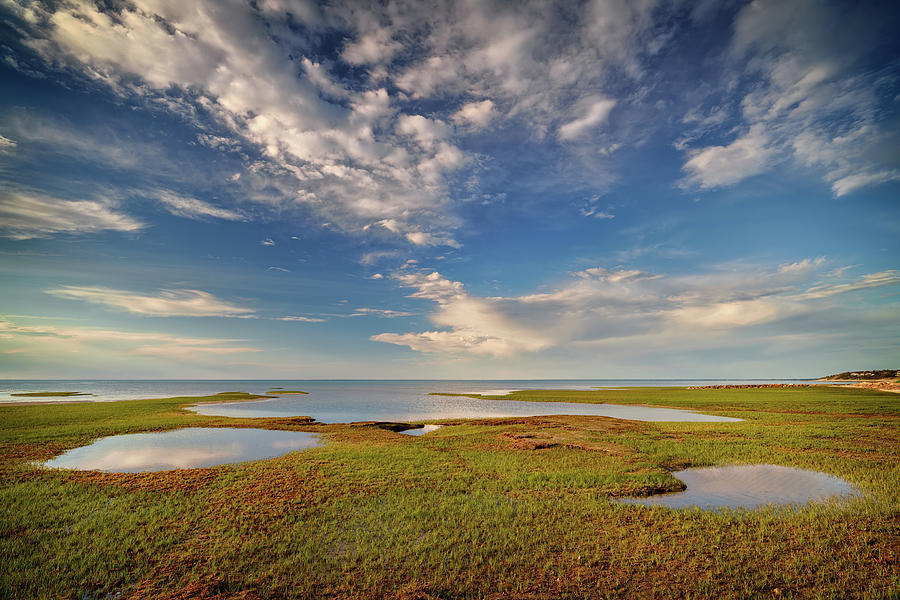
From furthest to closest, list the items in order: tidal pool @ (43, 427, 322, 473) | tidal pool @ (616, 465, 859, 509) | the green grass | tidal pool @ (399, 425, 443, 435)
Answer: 1. tidal pool @ (399, 425, 443, 435)
2. tidal pool @ (43, 427, 322, 473)
3. tidal pool @ (616, 465, 859, 509)
4. the green grass

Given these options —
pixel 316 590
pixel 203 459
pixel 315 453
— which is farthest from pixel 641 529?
pixel 203 459

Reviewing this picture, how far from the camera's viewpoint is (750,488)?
54.9ft

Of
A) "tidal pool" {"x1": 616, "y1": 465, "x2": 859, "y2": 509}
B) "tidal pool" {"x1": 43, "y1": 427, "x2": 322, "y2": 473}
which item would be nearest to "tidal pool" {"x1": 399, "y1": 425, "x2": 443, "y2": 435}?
"tidal pool" {"x1": 43, "y1": 427, "x2": 322, "y2": 473}

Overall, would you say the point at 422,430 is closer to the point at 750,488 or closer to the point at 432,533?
the point at 432,533

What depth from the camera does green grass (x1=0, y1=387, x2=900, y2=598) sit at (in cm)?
901

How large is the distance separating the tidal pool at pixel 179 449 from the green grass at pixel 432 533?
2.67m

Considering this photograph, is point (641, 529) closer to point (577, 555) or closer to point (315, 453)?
point (577, 555)

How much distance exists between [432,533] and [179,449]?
23.7m

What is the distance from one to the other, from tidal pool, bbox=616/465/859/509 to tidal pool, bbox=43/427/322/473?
76.2 ft

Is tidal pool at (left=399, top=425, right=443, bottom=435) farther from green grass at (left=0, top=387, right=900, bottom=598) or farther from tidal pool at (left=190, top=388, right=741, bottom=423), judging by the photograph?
green grass at (left=0, top=387, right=900, bottom=598)

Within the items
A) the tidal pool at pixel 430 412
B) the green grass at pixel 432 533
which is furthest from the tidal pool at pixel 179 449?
the tidal pool at pixel 430 412

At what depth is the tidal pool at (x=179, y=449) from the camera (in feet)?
69.8

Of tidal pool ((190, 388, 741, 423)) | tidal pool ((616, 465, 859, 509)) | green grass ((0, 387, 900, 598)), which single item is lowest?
tidal pool ((190, 388, 741, 423))

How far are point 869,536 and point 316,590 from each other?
15930 mm
